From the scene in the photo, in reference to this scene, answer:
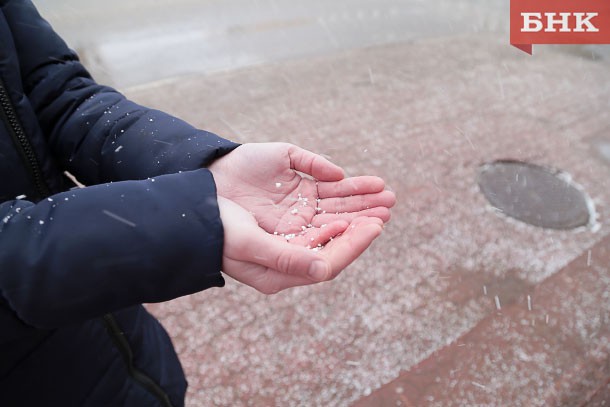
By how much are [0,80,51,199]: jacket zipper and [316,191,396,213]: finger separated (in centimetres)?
88

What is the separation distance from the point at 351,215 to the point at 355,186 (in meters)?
0.13

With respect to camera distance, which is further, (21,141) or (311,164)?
(311,164)

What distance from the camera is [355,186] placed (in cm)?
179

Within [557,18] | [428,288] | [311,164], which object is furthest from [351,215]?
[557,18]

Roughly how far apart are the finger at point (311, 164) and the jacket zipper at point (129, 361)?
750mm

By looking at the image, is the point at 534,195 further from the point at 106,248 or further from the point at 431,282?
the point at 106,248

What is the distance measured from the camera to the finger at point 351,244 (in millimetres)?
1383

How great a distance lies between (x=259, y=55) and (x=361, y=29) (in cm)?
215

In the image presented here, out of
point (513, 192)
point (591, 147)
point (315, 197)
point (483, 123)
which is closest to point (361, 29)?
point (483, 123)

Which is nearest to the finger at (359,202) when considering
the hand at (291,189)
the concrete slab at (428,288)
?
the hand at (291,189)

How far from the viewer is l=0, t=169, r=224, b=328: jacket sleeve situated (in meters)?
1.01

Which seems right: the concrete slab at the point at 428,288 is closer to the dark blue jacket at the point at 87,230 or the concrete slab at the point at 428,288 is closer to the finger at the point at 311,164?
the dark blue jacket at the point at 87,230

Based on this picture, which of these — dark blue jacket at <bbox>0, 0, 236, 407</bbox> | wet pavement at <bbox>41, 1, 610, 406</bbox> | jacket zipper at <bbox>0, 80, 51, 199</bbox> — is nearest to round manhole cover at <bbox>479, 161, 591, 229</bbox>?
wet pavement at <bbox>41, 1, 610, 406</bbox>

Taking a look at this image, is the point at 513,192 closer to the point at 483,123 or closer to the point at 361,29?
the point at 483,123
